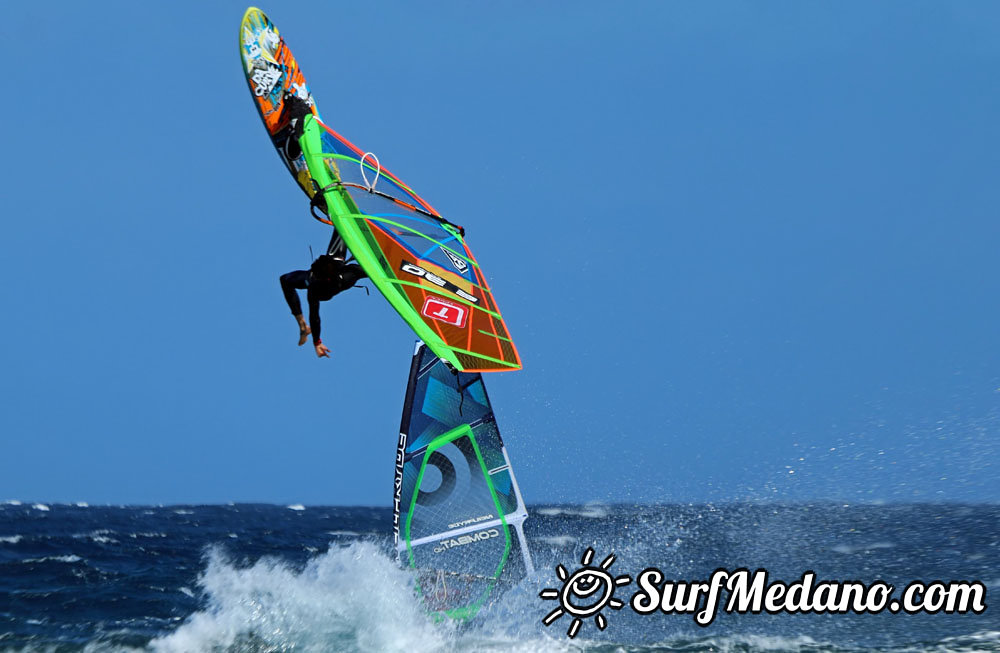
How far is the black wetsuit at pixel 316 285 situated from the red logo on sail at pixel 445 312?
61 centimetres

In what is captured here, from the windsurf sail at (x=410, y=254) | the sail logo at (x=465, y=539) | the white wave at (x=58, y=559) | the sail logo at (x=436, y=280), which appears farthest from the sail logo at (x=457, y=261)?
the white wave at (x=58, y=559)

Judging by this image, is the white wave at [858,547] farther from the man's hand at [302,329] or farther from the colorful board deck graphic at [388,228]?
the man's hand at [302,329]

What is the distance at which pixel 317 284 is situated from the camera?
6695mm

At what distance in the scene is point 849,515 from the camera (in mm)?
15523

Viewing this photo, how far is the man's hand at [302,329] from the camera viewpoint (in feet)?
22.4

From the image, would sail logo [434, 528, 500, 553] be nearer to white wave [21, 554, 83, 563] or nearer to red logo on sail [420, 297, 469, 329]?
red logo on sail [420, 297, 469, 329]

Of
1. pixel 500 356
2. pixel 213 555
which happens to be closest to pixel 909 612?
pixel 500 356

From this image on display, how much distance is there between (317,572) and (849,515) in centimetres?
1045

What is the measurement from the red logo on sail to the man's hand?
3.30 feet

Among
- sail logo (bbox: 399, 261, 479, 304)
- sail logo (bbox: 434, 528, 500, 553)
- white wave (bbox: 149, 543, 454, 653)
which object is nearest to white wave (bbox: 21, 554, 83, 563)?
white wave (bbox: 149, 543, 454, 653)

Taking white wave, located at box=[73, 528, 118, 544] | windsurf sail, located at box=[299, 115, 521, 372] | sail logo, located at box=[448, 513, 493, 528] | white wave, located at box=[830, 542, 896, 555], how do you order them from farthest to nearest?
white wave, located at box=[73, 528, 118, 544] < white wave, located at box=[830, 542, 896, 555] < sail logo, located at box=[448, 513, 493, 528] < windsurf sail, located at box=[299, 115, 521, 372]

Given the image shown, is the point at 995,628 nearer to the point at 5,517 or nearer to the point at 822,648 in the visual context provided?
the point at 822,648

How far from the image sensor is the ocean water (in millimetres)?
7375

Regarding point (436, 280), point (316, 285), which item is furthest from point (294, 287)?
point (436, 280)
